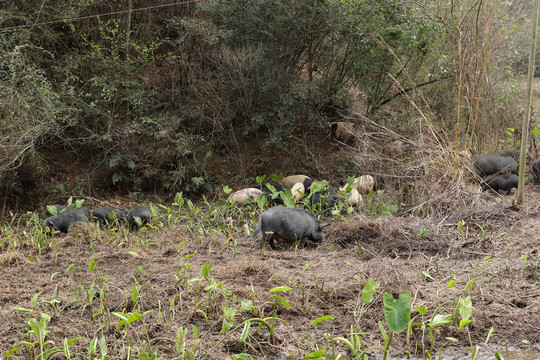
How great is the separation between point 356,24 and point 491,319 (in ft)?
24.2

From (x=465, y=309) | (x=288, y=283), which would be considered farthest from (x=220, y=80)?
(x=465, y=309)

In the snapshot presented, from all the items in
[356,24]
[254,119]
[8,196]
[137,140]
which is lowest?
[8,196]

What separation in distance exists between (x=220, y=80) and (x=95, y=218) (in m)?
4.24

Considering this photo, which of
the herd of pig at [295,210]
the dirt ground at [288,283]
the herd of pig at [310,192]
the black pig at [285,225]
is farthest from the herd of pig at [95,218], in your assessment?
the black pig at [285,225]

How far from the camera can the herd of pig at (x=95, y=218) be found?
6875mm

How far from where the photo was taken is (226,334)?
3.54 metres

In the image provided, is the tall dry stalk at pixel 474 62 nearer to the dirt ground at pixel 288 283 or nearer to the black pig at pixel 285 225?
the dirt ground at pixel 288 283

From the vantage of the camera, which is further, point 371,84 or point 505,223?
point 371,84

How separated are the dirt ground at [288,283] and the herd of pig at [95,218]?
48 centimetres

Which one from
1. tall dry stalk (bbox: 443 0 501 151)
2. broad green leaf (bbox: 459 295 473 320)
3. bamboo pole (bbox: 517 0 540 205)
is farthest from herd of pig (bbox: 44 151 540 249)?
broad green leaf (bbox: 459 295 473 320)

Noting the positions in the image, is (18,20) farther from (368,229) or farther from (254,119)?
(368,229)

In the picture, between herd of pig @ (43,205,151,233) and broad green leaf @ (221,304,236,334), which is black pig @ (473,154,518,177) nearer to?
herd of pig @ (43,205,151,233)

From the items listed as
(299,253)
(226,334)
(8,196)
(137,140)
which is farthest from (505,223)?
(8,196)

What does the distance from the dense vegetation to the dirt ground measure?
356 centimetres
